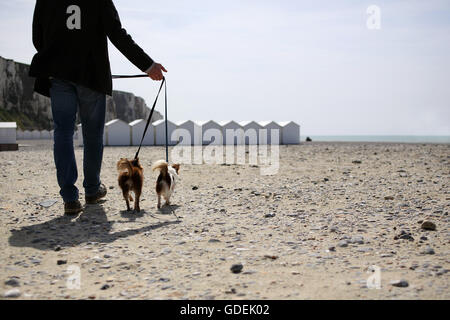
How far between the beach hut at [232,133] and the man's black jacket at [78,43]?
36245 millimetres

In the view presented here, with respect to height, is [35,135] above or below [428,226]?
above

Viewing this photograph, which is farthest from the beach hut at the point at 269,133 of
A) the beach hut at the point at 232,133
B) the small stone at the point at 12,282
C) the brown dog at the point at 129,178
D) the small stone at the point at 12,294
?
the small stone at the point at 12,294

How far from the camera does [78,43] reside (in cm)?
539

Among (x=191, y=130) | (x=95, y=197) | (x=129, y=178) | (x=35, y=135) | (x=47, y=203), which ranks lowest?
(x=47, y=203)

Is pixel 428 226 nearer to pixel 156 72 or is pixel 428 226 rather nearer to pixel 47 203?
pixel 156 72

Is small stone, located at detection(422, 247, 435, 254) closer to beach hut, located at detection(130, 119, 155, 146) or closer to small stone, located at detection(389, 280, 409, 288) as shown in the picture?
small stone, located at detection(389, 280, 409, 288)

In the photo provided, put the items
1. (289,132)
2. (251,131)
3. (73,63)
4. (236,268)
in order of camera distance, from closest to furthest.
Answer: (236,268) → (73,63) → (251,131) → (289,132)

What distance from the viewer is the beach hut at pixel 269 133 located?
4451cm

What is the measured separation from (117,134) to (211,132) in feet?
30.7

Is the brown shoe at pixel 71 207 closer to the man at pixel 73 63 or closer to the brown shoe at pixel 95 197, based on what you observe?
the man at pixel 73 63

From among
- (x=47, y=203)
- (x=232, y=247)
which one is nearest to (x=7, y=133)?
(x=47, y=203)
